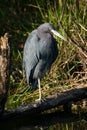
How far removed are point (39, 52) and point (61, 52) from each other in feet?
3.66

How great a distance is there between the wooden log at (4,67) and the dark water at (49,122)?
1.37ft

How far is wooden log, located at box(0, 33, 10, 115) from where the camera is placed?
7.30 m

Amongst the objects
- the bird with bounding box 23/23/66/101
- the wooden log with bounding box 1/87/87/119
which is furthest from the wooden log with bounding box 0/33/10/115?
the bird with bounding box 23/23/66/101

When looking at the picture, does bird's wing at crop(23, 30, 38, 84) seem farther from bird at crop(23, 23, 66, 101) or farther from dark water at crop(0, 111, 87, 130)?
dark water at crop(0, 111, 87, 130)

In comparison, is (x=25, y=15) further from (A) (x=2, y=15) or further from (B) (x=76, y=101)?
(B) (x=76, y=101)

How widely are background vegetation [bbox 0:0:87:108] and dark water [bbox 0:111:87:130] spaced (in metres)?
0.50

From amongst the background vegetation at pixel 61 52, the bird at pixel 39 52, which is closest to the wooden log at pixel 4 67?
the bird at pixel 39 52

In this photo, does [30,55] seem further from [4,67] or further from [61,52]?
[61,52]

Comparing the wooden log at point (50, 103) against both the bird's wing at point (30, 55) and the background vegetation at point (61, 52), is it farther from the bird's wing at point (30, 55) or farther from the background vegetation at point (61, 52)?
the bird's wing at point (30, 55)

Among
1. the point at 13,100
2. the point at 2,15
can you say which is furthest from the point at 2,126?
the point at 2,15

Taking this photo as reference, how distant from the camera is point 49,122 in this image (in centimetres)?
802

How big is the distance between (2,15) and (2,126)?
3973 millimetres

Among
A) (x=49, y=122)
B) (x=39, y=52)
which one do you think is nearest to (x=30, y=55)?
(x=39, y=52)

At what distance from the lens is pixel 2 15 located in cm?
1142
